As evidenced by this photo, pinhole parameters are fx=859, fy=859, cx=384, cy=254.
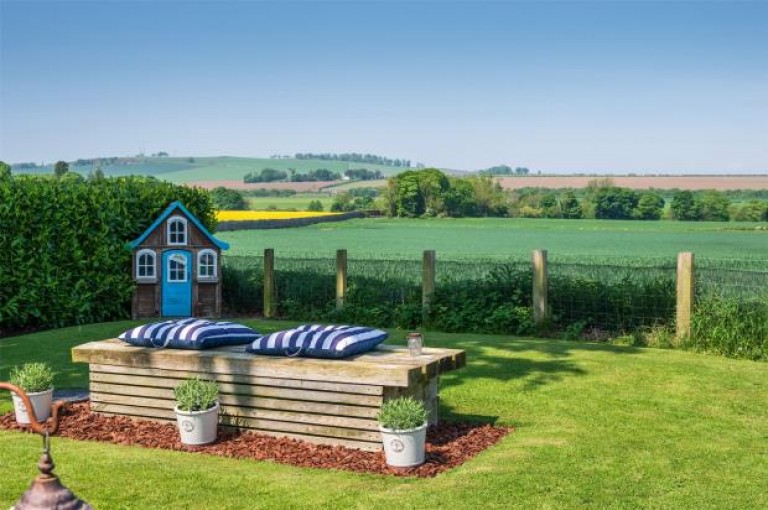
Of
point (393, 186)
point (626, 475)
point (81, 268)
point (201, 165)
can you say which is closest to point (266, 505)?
point (626, 475)

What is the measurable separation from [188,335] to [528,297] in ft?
31.5

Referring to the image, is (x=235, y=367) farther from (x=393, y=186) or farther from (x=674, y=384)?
(x=393, y=186)

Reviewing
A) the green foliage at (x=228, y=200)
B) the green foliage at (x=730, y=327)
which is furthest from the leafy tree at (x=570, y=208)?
the green foliage at (x=730, y=327)

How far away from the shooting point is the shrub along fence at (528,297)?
15461 millimetres

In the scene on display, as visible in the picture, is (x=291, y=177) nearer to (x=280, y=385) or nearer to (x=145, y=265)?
(x=145, y=265)

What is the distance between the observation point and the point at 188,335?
9805 mm

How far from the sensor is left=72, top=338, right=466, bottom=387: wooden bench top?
8539 mm

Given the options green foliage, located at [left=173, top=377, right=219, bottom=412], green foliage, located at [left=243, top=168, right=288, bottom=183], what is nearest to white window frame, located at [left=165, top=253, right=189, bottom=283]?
green foliage, located at [left=173, top=377, right=219, bottom=412]

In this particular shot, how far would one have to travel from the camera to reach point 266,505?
7133mm

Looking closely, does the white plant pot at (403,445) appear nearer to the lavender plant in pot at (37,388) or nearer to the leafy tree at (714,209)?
the lavender plant in pot at (37,388)

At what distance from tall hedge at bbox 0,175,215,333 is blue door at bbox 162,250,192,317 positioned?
0.87m

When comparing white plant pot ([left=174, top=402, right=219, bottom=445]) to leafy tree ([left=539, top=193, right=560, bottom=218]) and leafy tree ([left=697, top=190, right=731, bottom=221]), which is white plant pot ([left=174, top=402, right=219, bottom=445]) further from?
leafy tree ([left=539, top=193, right=560, bottom=218])

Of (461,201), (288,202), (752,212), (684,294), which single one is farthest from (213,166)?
(684,294)

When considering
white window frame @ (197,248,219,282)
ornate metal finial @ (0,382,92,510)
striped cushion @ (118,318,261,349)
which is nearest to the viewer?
ornate metal finial @ (0,382,92,510)
